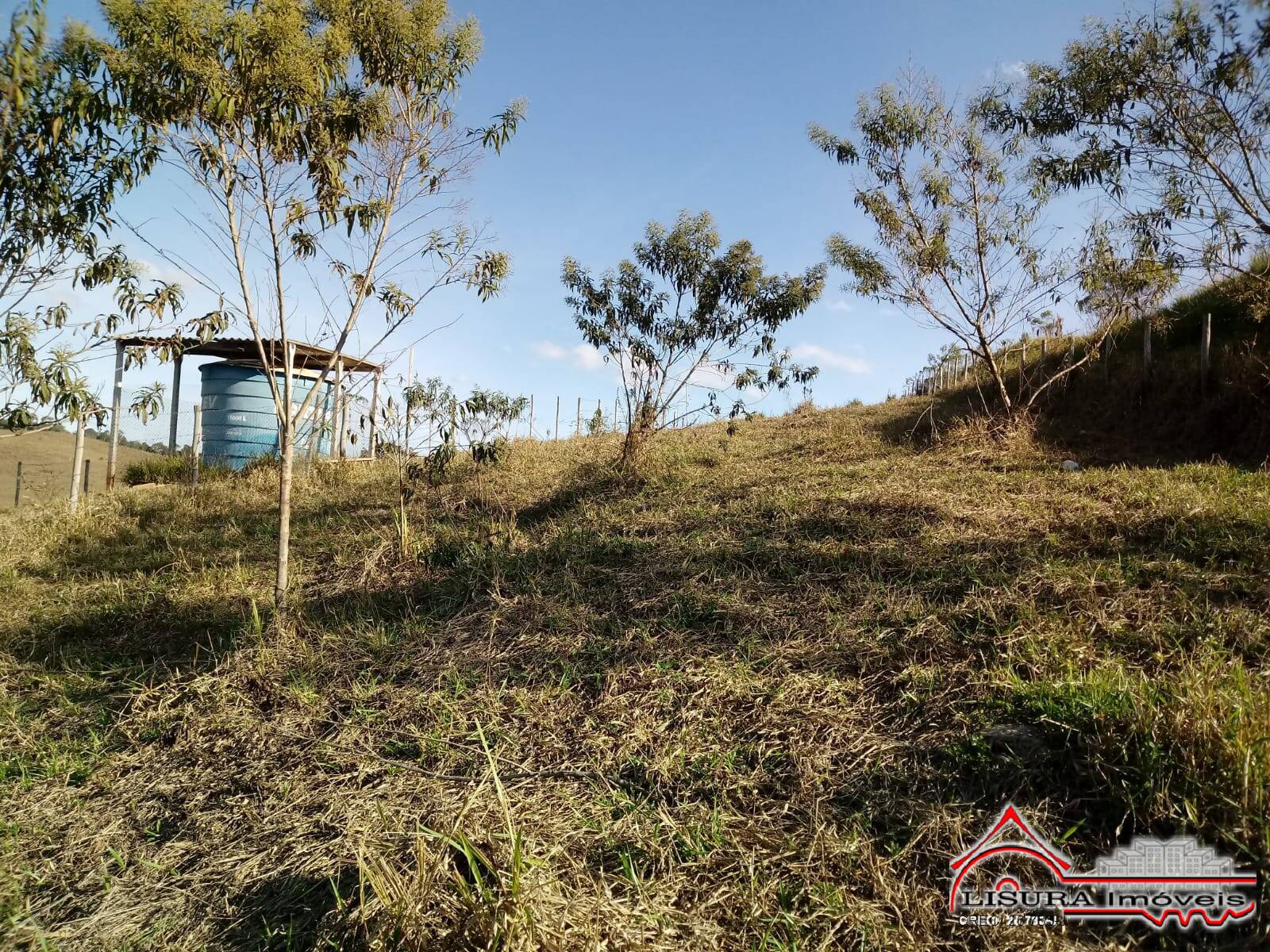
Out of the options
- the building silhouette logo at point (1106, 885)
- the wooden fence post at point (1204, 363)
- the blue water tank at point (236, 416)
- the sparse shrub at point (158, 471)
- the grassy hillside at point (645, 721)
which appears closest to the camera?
the building silhouette logo at point (1106, 885)

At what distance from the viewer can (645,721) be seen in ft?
10.7

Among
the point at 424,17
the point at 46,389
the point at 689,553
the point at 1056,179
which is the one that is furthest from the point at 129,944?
the point at 1056,179

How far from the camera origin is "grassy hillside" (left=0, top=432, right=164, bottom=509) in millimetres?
9625

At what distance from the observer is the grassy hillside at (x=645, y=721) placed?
2.24 metres

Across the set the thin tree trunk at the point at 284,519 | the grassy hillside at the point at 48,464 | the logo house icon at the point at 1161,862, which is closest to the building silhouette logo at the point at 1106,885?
the logo house icon at the point at 1161,862

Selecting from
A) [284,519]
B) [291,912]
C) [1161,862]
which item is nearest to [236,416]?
[284,519]

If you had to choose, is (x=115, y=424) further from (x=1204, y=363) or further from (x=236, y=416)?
(x=1204, y=363)

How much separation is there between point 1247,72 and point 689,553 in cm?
641

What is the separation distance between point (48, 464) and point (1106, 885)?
1332 centimetres

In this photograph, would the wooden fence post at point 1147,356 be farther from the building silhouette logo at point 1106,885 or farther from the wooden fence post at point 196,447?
the wooden fence post at point 196,447

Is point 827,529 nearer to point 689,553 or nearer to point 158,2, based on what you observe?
point 689,553

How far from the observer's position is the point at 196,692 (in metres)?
3.93

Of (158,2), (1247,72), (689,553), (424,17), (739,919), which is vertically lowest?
(739,919)

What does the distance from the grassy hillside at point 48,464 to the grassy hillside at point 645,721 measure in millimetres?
4435
